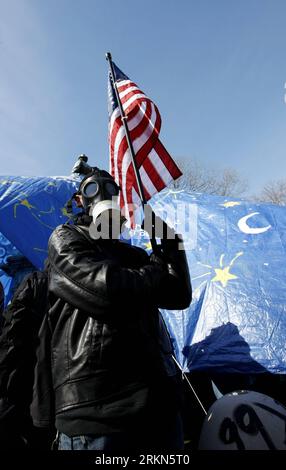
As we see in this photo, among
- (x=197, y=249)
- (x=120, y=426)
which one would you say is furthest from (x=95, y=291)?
(x=197, y=249)

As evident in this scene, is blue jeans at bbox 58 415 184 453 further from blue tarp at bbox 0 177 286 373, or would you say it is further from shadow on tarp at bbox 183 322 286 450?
blue tarp at bbox 0 177 286 373

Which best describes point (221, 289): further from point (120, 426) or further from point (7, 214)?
point (7, 214)

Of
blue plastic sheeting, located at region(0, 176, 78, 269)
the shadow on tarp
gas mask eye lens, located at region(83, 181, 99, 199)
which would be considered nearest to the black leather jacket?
gas mask eye lens, located at region(83, 181, 99, 199)

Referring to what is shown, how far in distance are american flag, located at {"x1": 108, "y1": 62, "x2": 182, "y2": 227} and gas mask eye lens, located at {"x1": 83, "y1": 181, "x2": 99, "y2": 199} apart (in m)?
1.41

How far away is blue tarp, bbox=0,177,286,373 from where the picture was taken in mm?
3725

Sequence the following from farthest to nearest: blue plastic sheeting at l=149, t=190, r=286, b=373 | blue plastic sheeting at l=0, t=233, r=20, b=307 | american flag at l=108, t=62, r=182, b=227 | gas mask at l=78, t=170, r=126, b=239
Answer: blue plastic sheeting at l=0, t=233, r=20, b=307
blue plastic sheeting at l=149, t=190, r=286, b=373
american flag at l=108, t=62, r=182, b=227
gas mask at l=78, t=170, r=126, b=239

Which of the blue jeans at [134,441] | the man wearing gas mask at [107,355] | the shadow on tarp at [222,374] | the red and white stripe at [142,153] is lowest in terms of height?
the shadow on tarp at [222,374]

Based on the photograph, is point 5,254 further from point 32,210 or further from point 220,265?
point 220,265

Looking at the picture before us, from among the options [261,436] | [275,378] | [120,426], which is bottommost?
[275,378]

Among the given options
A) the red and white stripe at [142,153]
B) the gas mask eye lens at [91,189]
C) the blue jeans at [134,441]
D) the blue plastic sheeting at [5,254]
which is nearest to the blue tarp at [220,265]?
the blue plastic sheeting at [5,254]

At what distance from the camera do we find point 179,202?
5.88m

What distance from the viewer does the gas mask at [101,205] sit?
5.90 ft

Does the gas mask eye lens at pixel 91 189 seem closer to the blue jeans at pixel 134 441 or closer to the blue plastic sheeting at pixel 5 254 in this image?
the blue jeans at pixel 134 441
